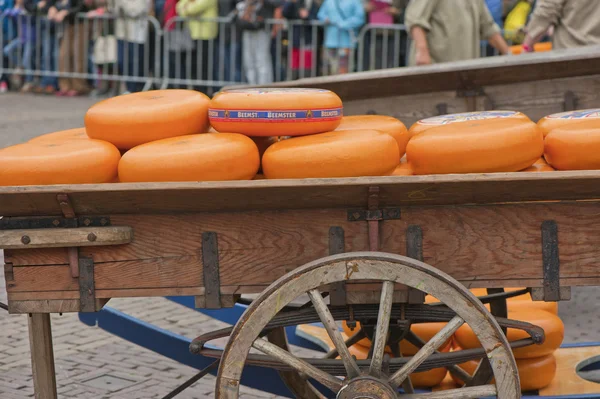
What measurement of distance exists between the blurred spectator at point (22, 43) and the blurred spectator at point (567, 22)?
9.55 m

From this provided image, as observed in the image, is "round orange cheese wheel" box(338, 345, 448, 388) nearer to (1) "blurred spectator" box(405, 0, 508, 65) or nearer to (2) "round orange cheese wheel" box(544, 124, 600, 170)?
(2) "round orange cheese wheel" box(544, 124, 600, 170)

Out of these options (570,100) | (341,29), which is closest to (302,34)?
(341,29)

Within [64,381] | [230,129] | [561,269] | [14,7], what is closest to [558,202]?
[561,269]

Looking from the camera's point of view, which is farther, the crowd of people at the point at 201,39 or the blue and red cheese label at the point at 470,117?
the crowd of people at the point at 201,39

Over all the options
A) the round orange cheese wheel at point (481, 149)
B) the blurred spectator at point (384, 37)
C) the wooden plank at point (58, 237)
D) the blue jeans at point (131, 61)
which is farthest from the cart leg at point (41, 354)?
the blue jeans at point (131, 61)

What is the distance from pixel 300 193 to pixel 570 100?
2539 millimetres

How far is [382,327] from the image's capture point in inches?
105

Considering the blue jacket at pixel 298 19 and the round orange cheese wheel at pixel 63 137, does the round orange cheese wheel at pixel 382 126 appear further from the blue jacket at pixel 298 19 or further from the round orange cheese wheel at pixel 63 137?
the blue jacket at pixel 298 19

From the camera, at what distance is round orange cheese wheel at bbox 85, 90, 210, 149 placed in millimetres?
3027

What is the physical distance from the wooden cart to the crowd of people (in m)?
7.76

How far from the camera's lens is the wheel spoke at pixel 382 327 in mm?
2652

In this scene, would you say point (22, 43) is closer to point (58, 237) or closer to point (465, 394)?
point (58, 237)

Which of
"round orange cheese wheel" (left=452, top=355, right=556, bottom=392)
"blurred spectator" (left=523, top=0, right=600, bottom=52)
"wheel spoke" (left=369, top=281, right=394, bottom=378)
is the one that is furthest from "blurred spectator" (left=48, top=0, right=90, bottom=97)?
"wheel spoke" (left=369, top=281, right=394, bottom=378)

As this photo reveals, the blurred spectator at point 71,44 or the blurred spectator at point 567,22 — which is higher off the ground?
the blurred spectator at point 567,22
